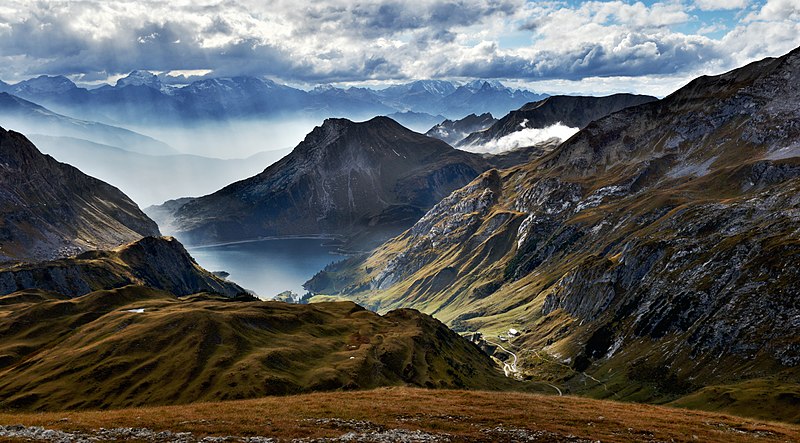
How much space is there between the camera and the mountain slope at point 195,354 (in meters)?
101

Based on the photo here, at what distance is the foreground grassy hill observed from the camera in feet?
176

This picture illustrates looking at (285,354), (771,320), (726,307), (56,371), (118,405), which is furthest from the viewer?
(726,307)

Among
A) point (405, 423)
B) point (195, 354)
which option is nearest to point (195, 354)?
point (195, 354)

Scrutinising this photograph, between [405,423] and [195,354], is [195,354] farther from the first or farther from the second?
[405,423]

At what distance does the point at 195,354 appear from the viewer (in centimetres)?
11412

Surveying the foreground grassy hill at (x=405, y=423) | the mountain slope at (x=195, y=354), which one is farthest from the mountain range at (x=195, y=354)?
the foreground grassy hill at (x=405, y=423)

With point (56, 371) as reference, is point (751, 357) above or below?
below

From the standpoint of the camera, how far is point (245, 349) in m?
121

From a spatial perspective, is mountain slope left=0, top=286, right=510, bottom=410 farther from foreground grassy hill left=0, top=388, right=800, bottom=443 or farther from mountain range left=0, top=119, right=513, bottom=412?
foreground grassy hill left=0, top=388, right=800, bottom=443

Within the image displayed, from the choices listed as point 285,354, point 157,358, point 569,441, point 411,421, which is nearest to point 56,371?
point 157,358

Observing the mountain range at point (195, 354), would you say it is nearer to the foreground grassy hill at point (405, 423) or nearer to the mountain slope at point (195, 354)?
the mountain slope at point (195, 354)

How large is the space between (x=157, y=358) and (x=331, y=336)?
162 ft

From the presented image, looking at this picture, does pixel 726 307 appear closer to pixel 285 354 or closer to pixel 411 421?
pixel 285 354

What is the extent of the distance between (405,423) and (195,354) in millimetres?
68991
